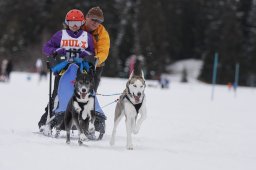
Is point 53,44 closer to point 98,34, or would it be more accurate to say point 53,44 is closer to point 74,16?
point 74,16

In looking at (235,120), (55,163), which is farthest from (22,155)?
(235,120)

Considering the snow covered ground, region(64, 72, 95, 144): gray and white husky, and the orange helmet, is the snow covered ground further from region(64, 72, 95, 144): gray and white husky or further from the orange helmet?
the orange helmet

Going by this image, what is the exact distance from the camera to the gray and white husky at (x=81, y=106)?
809 cm

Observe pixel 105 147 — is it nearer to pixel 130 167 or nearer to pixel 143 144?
pixel 143 144

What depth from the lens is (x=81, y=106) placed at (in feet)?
26.8

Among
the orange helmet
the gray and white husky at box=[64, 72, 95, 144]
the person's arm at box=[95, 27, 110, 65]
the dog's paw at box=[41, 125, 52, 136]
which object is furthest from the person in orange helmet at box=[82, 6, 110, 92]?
the gray and white husky at box=[64, 72, 95, 144]

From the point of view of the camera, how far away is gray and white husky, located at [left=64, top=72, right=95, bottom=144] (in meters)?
8.09

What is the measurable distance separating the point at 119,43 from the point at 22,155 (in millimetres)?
58804

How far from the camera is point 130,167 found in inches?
269

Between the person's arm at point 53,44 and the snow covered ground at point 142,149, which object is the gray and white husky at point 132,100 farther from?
the person's arm at point 53,44

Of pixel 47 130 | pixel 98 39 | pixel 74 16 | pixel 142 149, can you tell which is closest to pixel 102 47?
pixel 98 39

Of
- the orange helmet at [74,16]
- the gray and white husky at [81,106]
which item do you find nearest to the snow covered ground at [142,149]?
the gray and white husky at [81,106]

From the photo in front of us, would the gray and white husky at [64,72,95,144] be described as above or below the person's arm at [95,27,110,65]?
below

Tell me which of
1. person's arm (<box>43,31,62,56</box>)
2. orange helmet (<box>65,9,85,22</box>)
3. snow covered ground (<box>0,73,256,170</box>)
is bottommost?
snow covered ground (<box>0,73,256,170</box>)
